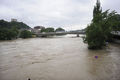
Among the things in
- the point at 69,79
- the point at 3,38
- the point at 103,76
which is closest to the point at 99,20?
the point at 103,76

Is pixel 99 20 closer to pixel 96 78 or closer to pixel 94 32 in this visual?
pixel 94 32

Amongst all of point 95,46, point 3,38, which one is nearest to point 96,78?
point 95,46

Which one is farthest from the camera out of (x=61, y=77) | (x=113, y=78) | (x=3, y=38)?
(x=3, y=38)

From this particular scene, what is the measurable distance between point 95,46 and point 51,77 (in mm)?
12570

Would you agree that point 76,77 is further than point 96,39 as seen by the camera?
No

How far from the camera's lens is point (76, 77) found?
649cm

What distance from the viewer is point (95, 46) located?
16688 millimetres

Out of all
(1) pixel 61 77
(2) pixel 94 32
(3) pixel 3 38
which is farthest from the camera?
(3) pixel 3 38

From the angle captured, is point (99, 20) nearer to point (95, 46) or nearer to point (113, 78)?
point (95, 46)

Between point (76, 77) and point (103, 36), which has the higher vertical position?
point (103, 36)

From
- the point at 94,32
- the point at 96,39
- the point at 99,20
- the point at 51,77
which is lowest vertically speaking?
the point at 51,77

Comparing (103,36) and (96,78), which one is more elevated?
(103,36)

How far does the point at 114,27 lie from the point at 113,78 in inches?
787

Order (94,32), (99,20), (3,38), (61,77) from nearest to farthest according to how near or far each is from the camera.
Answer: (61,77) < (94,32) < (99,20) < (3,38)
